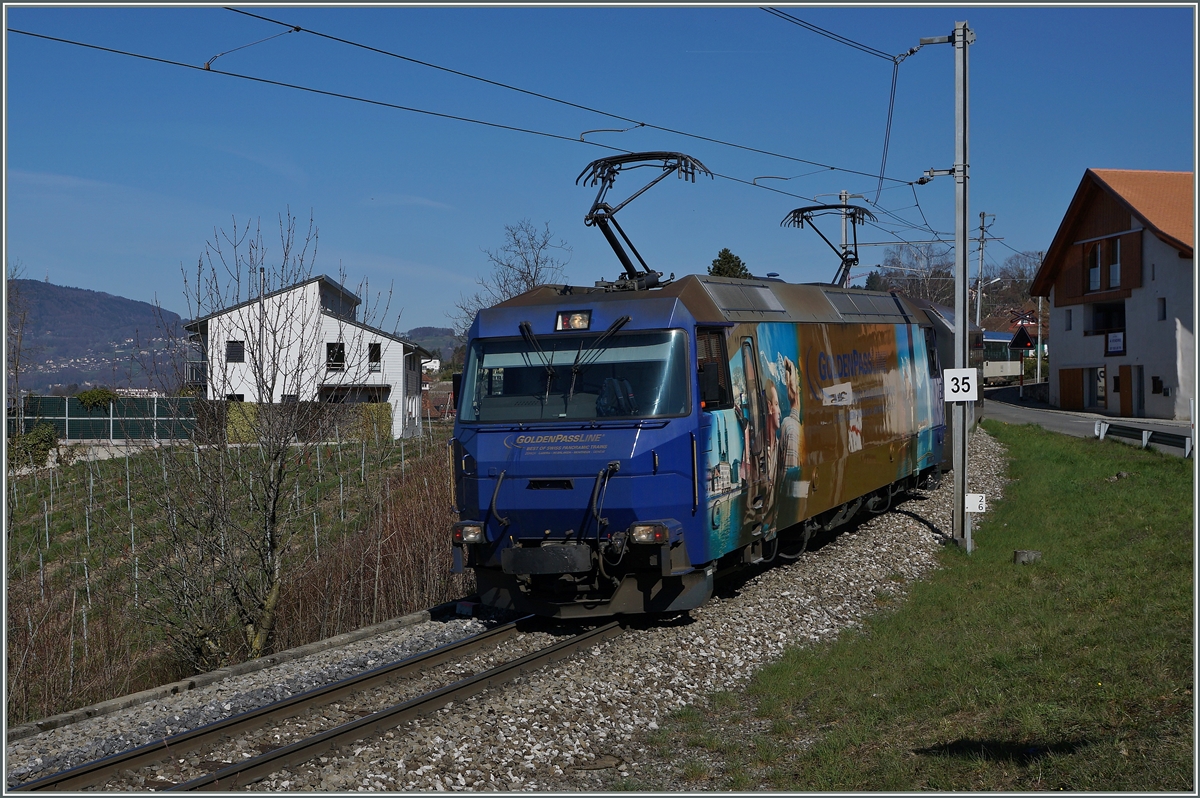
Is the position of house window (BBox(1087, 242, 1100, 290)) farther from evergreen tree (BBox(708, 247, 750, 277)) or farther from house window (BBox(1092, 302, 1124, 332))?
evergreen tree (BBox(708, 247, 750, 277))

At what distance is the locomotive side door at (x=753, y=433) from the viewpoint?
10.5m

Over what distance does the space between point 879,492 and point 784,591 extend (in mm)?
5740

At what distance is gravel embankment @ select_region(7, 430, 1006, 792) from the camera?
21.2ft

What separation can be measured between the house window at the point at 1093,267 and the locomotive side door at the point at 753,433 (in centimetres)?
4122

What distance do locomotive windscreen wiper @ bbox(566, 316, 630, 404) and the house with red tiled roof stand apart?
35.8 meters

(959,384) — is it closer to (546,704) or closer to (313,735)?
(546,704)

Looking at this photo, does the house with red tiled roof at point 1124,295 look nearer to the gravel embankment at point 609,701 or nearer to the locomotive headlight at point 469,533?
the gravel embankment at point 609,701

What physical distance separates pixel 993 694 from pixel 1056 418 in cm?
3853

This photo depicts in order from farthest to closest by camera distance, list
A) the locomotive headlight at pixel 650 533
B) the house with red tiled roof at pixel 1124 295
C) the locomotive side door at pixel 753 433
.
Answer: the house with red tiled roof at pixel 1124 295 < the locomotive side door at pixel 753 433 < the locomotive headlight at pixel 650 533

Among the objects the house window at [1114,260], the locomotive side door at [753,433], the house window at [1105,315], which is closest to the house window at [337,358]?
the locomotive side door at [753,433]

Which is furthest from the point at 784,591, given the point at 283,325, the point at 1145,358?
the point at 1145,358

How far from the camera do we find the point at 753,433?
34.8ft

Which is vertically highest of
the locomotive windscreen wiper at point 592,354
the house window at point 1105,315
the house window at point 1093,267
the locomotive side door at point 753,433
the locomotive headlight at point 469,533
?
the house window at point 1093,267

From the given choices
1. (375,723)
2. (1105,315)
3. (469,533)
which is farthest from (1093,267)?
(375,723)
